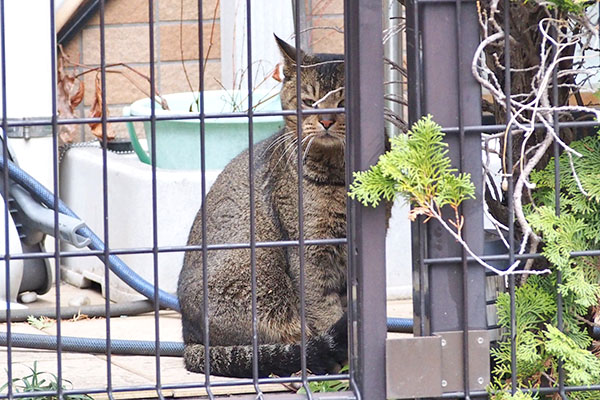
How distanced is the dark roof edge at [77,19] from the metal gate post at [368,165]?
9.32 feet

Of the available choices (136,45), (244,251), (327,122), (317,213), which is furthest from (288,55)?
(136,45)

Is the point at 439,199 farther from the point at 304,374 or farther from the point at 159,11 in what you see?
the point at 159,11

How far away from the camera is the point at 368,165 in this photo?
220 cm

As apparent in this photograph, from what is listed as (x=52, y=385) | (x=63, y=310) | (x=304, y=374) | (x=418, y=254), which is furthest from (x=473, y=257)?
(x=63, y=310)

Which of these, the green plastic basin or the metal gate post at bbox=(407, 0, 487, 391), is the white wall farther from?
the metal gate post at bbox=(407, 0, 487, 391)

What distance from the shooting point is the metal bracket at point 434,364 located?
2.19 meters

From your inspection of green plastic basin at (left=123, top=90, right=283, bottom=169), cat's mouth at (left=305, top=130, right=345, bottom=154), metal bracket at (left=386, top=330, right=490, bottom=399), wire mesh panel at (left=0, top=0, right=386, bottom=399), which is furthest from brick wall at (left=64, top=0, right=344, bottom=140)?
metal bracket at (left=386, top=330, right=490, bottom=399)

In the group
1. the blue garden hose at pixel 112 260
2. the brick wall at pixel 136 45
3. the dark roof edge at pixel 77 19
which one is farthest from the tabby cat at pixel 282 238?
the dark roof edge at pixel 77 19

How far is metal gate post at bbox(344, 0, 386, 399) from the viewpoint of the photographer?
218cm

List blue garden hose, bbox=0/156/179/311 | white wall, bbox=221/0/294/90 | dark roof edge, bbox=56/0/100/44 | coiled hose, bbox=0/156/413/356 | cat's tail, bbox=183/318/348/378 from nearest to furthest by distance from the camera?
1. cat's tail, bbox=183/318/348/378
2. coiled hose, bbox=0/156/413/356
3. blue garden hose, bbox=0/156/179/311
4. white wall, bbox=221/0/294/90
5. dark roof edge, bbox=56/0/100/44

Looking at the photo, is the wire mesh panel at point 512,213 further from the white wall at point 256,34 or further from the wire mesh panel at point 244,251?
the white wall at point 256,34

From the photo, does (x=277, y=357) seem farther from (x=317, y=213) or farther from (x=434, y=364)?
(x=434, y=364)

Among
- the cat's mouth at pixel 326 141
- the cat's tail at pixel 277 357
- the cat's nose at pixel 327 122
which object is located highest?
the cat's nose at pixel 327 122

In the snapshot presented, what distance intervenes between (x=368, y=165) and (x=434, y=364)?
463 millimetres
